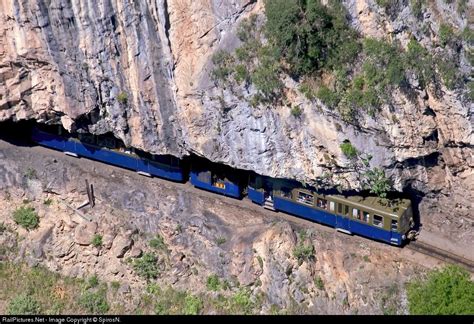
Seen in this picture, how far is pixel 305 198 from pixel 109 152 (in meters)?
12.1

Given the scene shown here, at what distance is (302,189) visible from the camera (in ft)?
120

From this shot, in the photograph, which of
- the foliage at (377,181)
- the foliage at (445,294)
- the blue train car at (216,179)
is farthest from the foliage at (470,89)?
the blue train car at (216,179)

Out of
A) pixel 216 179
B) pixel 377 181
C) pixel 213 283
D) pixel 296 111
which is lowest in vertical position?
pixel 213 283

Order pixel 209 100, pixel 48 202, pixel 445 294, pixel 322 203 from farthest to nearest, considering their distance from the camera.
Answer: pixel 48 202 < pixel 322 203 < pixel 209 100 < pixel 445 294

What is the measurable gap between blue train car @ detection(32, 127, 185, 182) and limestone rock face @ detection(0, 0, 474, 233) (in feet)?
7.46

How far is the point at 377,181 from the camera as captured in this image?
1325 inches

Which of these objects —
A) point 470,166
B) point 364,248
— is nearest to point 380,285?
point 364,248

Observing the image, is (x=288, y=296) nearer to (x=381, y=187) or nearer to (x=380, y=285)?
(x=380, y=285)

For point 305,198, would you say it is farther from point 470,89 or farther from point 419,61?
point 470,89

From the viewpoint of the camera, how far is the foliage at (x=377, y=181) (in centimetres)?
3344

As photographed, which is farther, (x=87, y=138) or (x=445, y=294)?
(x=87, y=138)

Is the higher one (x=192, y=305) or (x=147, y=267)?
(x=147, y=267)

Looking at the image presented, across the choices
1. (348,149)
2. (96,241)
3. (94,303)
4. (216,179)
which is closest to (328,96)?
(348,149)
